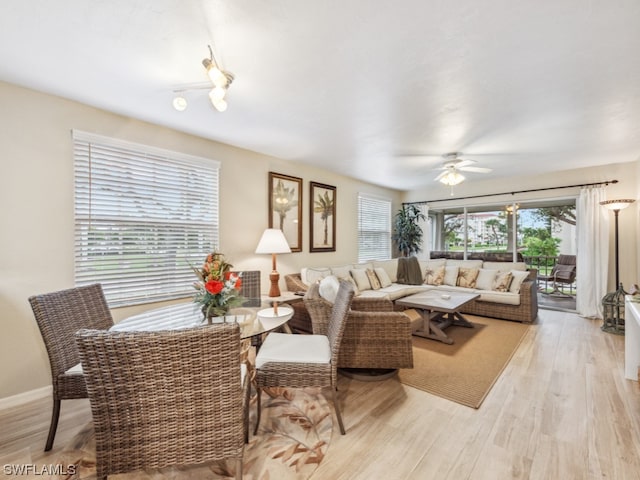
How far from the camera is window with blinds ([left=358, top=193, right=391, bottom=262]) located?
5777 millimetres

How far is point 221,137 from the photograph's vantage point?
10.9 ft

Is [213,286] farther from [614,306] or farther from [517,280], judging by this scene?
[614,306]

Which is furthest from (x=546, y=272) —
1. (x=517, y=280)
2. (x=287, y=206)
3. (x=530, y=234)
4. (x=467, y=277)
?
(x=287, y=206)

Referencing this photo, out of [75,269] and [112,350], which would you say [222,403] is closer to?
[112,350]

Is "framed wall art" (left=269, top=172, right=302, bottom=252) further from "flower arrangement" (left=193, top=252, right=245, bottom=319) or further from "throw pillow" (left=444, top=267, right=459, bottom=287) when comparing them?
"throw pillow" (left=444, top=267, right=459, bottom=287)

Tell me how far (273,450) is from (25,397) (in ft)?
7.01

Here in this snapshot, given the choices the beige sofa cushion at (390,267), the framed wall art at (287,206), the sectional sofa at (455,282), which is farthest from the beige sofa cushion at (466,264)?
the framed wall art at (287,206)

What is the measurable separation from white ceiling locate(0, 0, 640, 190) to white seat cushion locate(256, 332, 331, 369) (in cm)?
198

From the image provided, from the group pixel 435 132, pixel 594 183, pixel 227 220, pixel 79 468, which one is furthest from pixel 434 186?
pixel 79 468

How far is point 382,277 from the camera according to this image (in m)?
5.05

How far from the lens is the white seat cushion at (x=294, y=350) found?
72.0 inches

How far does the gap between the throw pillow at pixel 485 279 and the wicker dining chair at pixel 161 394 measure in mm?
4915

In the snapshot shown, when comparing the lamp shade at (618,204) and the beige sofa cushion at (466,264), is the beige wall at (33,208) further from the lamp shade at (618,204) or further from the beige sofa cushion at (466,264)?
the lamp shade at (618,204)

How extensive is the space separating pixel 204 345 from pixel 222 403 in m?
0.27
